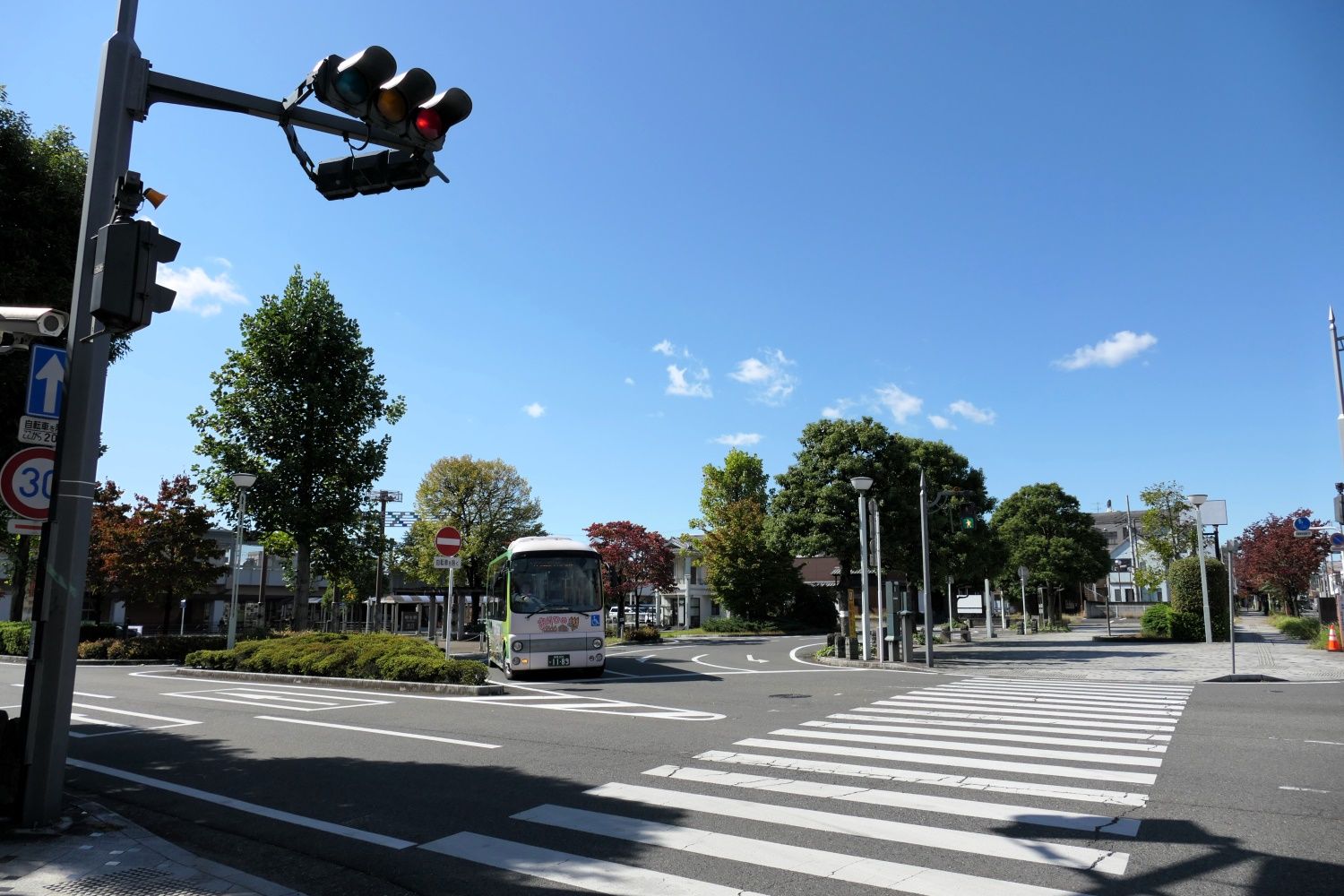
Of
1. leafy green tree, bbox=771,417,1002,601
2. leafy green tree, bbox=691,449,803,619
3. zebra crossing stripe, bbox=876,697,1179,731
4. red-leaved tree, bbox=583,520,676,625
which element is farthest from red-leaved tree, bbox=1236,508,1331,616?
zebra crossing stripe, bbox=876,697,1179,731

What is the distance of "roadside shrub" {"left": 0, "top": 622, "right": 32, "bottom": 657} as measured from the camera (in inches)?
1188

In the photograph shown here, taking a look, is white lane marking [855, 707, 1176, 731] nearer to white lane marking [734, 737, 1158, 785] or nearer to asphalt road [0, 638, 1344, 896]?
asphalt road [0, 638, 1344, 896]

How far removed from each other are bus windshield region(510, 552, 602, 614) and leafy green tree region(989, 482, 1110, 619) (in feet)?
130

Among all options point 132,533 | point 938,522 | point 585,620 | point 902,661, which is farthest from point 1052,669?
point 132,533

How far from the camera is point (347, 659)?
58.8ft

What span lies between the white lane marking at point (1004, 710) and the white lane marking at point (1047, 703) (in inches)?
7.7

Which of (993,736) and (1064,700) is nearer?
(993,736)

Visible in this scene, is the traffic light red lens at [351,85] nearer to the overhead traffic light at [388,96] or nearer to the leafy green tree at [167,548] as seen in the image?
the overhead traffic light at [388,96]

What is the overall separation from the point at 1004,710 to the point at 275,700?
1278 cm

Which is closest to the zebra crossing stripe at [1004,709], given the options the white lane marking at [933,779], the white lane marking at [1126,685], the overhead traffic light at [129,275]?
the white lane marking at [1126,685]

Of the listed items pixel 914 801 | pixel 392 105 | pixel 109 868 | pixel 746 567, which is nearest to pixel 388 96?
pixel 392 105

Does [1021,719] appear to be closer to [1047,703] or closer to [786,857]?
[1047,703]

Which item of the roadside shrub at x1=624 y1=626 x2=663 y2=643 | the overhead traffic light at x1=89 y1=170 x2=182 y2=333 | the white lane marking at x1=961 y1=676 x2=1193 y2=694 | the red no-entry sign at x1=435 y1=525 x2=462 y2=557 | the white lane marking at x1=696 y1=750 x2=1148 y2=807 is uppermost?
the overhead traffic light at x1=89 y1=170 x2=182 y2=333

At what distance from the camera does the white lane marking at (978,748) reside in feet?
27.8
